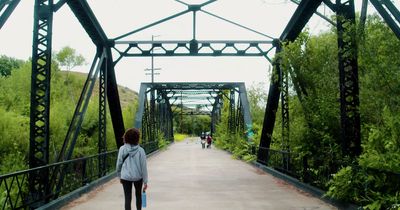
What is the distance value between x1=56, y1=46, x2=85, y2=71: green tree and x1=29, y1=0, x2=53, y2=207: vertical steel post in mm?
55738

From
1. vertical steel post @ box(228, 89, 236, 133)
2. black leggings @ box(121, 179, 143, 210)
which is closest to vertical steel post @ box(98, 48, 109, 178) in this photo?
black leggings @ box(121, 179, 143, 210)

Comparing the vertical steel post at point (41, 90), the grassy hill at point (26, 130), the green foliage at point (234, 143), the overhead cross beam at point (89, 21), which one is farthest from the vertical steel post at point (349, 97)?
the grassy hill at point (26, 130)

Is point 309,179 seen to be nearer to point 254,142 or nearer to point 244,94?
point 254,142

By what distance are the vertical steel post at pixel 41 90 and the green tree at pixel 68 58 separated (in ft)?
183

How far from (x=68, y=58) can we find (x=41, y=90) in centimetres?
5673

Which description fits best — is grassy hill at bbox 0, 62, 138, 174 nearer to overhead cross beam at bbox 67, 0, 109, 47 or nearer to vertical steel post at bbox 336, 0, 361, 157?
overhead cross beam at bbox 67, 0, 109, 47

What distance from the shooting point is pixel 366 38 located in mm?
7652

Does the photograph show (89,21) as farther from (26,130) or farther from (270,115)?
(26,130)

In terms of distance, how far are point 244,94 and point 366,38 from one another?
26667mm

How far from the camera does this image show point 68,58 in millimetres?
63594

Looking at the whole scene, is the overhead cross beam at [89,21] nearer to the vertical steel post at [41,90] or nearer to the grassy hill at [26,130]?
the vertical steel post at [41,90]

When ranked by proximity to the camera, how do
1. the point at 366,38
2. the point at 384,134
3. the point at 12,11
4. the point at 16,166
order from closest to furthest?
the point at 384,134
the point at 366,38
the point at 12,11
the point at 16,166

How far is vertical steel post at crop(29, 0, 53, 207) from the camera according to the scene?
29.2 ft

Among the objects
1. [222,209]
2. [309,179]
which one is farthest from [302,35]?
[222,209]
